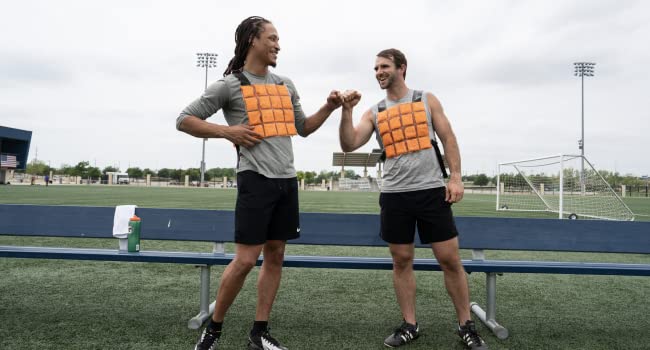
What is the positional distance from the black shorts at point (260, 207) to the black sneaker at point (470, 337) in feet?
4.29

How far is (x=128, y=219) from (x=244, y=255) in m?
1.39

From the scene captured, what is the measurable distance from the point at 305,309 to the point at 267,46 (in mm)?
2116

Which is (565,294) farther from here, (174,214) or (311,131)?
(174,214)

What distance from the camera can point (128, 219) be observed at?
3.41 meters

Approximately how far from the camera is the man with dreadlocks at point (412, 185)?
2805 mm

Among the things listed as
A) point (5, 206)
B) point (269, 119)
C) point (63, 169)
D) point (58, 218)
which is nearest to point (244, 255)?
point (269, 119)

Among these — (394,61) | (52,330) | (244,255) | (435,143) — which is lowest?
(52,330)

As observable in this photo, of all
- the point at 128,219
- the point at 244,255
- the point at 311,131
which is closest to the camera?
the point at 244,255

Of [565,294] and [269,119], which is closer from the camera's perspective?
[269,119]

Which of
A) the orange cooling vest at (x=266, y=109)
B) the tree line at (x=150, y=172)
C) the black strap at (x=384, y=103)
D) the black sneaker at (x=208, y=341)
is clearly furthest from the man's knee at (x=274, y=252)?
the tree line at (x=150, y=172)

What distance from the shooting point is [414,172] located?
284cm

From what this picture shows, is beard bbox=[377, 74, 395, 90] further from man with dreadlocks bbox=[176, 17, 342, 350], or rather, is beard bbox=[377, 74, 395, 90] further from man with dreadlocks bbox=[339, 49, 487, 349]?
man with dreadlocks bbox=[176, 17, 342, 350]

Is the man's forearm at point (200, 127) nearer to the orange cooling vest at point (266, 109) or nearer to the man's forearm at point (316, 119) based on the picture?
the orange cooling vest at point (266, 109)

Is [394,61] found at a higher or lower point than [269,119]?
higher
